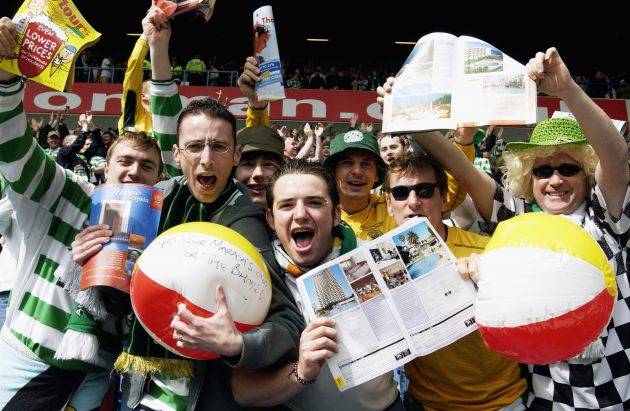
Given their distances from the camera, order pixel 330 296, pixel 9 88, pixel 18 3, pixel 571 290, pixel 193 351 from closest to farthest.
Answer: pixel 571 290
pixel 193 351
pixel 330 296
pixel 9 88
pixel 18 3

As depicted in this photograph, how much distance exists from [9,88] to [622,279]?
275cm

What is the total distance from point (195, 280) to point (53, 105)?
15.9 meters

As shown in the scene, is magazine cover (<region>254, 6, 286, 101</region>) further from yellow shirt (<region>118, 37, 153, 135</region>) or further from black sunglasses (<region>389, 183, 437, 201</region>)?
black sunglasses (<region>389, 183, 437, 201</region>)

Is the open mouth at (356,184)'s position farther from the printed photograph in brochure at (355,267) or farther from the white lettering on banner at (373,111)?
the white lettering on banner at (373,111)

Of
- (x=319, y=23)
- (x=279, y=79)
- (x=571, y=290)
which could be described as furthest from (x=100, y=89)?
(x=571, y=290)

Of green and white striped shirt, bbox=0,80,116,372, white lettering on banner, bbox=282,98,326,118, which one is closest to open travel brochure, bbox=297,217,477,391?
green and white striped shirt, bbox=0,80,116,372

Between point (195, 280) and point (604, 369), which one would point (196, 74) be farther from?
point (604, 369)

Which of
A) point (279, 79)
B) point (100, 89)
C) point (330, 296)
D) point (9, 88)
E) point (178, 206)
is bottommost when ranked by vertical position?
point (100, 89)

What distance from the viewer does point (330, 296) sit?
1.84m

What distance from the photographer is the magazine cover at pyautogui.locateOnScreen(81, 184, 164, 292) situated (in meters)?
1.88

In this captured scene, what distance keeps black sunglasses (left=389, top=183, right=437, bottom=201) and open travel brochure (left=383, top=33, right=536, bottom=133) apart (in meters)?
0.33

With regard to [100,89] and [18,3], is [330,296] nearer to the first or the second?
[100,89]

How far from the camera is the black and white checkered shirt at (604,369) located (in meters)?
2.04

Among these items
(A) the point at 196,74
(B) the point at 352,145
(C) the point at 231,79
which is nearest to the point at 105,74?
(A) the point at 196,74
